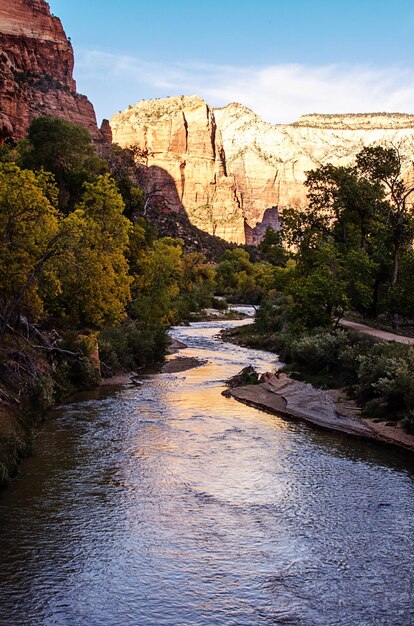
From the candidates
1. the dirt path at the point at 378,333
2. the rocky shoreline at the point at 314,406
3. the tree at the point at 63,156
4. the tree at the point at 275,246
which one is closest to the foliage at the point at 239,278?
the tree at the point at 275,246

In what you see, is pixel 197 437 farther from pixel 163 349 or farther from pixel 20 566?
pixel 163 349

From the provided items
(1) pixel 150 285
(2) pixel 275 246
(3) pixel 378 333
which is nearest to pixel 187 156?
(2) pixel 275 246

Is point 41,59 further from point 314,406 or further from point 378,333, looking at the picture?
point 314,406

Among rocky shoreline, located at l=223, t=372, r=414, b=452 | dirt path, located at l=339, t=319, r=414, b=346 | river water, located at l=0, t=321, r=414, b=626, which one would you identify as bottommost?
rocky shoreline, located at l=223, t=372, r=414, b=452

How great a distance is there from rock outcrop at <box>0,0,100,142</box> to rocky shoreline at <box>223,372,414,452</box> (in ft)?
201

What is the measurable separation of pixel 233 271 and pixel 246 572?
93.5m

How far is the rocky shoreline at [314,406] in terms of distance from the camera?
1800 centimetres

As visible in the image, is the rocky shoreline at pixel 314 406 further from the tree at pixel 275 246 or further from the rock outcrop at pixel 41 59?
the rock outcrop at pixel 41 59

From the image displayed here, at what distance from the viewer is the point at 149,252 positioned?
4006 centimetres

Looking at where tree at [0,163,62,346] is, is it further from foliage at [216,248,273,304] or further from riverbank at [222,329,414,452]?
foliage at [216,248,273,304]

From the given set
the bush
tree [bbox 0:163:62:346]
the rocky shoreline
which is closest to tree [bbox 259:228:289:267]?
the bush

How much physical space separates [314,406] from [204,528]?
10970 mm

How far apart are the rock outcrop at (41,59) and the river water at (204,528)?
67170mm

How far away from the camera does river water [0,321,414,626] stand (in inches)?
353
